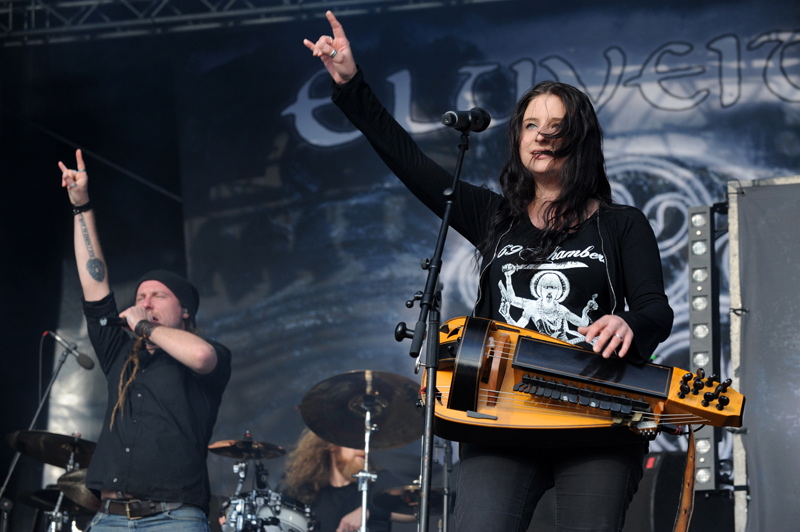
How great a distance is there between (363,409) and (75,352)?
240 centimetres

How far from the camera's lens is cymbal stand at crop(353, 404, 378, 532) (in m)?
5.66

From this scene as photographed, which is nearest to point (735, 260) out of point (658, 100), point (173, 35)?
point (658, 100)

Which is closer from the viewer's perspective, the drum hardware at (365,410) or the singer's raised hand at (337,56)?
the singer's raised hand at (337,56)

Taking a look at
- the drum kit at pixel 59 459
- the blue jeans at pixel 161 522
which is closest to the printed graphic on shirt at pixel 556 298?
the blue jeans at pixel 161 522

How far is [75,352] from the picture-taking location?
7074 millimetres

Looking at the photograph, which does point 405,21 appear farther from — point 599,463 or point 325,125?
point 599,463

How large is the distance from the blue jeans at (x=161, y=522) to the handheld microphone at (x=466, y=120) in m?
2.60

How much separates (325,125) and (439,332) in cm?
509

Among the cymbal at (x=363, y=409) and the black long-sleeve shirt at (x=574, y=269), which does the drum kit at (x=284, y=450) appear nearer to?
the cymbal at (x=363, y=409)

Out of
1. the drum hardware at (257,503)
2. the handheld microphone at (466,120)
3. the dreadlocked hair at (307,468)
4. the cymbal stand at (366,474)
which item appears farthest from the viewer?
the dreadlocked hair at (307,468)

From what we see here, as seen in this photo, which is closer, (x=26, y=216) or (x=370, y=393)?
(x=370, y=393)

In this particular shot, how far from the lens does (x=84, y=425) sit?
704cm

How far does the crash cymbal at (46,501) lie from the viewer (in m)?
6.30

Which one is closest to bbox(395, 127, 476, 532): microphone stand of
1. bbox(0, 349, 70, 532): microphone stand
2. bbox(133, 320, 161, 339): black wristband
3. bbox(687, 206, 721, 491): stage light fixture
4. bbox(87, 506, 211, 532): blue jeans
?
bbox(87, 506, 211, 532): blue jeans
